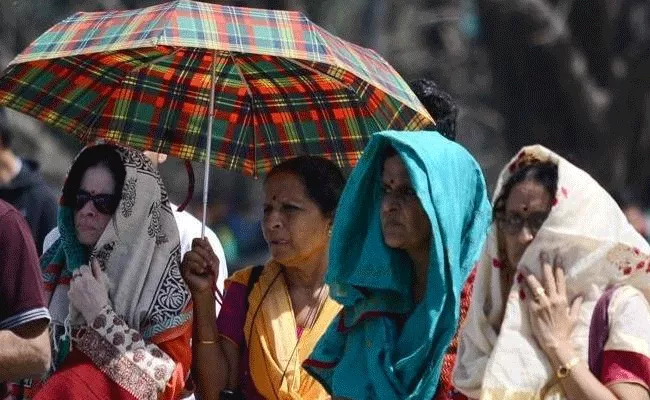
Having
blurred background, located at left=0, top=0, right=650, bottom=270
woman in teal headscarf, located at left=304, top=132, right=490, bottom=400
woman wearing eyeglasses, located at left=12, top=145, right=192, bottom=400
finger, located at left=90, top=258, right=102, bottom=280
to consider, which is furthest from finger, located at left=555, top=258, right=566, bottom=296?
blurred background, located at left=0, top=0, right=650, bottom=270

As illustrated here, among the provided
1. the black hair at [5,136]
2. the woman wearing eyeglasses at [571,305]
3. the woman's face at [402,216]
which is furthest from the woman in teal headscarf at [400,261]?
the black hair at [5,136]

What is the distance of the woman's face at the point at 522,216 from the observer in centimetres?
586

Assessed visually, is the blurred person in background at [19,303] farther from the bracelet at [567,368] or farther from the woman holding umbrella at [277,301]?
the bracelet at [567,368]

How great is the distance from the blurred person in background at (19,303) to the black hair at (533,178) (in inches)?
50.0

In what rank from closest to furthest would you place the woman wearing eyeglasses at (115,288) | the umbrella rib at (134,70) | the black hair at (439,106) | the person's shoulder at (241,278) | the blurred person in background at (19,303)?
the blurred person in background at (19,303)
the woman wearing eyeglasses at (115,288)
the person's shoulder at (241,278)
the umbrella rib at (134,70)
the black hair at (439,106)

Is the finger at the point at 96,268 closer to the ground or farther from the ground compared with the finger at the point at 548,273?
closer to the ground

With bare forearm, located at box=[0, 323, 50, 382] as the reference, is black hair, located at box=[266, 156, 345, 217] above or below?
above

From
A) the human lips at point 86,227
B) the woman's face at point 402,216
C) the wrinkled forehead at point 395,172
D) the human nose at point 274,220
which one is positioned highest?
the wrinkled forehead at point 395,172

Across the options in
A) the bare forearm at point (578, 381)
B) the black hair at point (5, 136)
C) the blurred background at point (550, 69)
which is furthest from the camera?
the blurred background at point (550, 69)

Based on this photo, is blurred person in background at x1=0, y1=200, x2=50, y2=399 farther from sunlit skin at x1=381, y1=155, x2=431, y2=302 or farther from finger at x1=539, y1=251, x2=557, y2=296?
finger at x1=539, y1=251, x2=557, y2=296

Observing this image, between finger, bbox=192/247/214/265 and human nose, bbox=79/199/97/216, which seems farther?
finger, bbox=192/247/214/265

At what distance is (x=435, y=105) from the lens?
7.63 m

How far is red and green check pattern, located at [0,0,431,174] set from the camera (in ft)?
24.0

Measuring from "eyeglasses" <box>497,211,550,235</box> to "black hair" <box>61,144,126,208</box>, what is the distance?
59.3 inches
